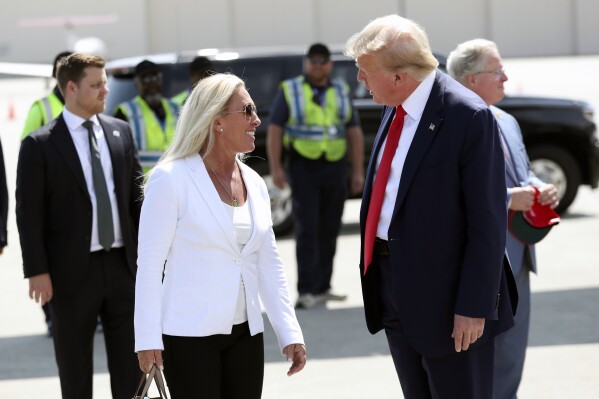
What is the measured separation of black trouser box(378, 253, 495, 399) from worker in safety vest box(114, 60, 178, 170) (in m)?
4.18

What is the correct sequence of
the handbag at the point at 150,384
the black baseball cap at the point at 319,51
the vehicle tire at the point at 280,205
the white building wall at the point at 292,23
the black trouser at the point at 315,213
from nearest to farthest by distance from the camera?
the handbag at the point at 150,384 → the black baseball cap at the point at 319,51 → the black trouser at the point at 315,213 → the vehicle tire at the point at 280,205 → the white building wall at the point at 292,23

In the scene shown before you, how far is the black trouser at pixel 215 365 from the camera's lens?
13.5ft

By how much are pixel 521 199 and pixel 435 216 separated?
147 cm

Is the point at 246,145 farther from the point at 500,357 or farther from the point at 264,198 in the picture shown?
the point at 500,357

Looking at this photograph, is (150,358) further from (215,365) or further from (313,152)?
(313,152)

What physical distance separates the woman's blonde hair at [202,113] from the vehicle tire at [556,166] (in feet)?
30.1

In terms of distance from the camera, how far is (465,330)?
4.02 meters

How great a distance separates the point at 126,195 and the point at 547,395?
268 centimetres

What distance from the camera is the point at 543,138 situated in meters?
12.9

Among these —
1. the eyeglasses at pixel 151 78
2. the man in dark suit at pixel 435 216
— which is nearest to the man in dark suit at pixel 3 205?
the eyeglasses at pixel 151 78

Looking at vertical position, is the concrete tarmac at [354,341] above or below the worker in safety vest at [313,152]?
below

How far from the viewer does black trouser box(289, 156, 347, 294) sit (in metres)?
9.34

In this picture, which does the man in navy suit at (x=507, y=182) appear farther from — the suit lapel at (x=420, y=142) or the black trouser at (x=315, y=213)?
the black trouser at (x=315, y=213)

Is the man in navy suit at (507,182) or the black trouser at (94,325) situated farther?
the black trouser at (94,325)
